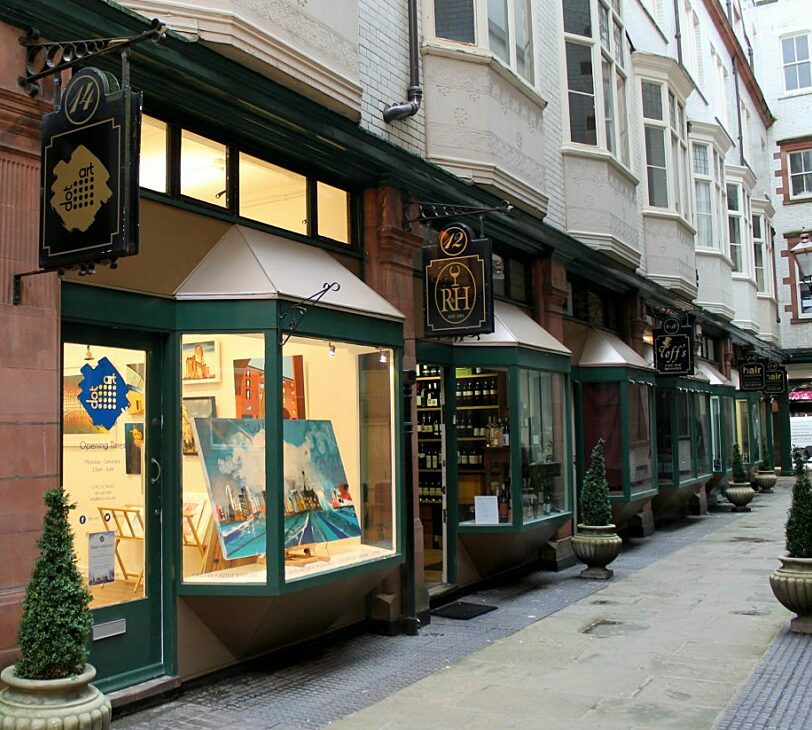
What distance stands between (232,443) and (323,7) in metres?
4.22

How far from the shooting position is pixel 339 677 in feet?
24.4

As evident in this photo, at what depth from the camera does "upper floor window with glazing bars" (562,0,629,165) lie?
14.6 metres

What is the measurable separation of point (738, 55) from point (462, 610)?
80.8 ft

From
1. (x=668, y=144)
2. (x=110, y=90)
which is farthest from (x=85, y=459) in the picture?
(x=668, y=144)

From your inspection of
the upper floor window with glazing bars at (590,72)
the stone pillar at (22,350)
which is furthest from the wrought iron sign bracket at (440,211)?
the upper floor window with glazing bars at (590,72)

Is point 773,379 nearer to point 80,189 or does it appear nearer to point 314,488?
point 314,488

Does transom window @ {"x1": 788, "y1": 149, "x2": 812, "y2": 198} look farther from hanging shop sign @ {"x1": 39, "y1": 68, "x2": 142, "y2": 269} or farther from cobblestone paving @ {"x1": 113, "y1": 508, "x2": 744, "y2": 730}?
hanging shop sign @ {"x1": 39, "y1": 68, "x2": 142, "y2": 269}

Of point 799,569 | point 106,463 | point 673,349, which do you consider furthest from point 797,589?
point 673,349

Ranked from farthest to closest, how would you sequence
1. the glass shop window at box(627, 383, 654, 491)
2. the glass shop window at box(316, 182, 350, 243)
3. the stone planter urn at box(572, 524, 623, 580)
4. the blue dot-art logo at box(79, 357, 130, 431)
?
the glass shop window at box(627, 383, 654, 491)
the stone planter urn at box(572, 524, 623, 580)
the glass shop window at box(316, 182, 350, 243)
the blue dot-art logo at box(79, 357, 130, 431)

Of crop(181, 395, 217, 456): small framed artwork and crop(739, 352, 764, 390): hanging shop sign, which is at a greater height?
crop(739, 352, 764, 390): hanging shop sign

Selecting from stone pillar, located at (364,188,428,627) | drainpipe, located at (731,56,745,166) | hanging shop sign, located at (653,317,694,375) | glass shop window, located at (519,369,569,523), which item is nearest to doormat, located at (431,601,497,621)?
stone pillar, located at (364,188,428,627)

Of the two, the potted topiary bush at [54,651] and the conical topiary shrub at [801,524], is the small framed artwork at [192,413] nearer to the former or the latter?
the potted topiary bush at [54,651]

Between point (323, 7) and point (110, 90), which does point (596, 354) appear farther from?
point (110, 90)

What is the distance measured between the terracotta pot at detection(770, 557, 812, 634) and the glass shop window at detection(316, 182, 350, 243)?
5516 mm
